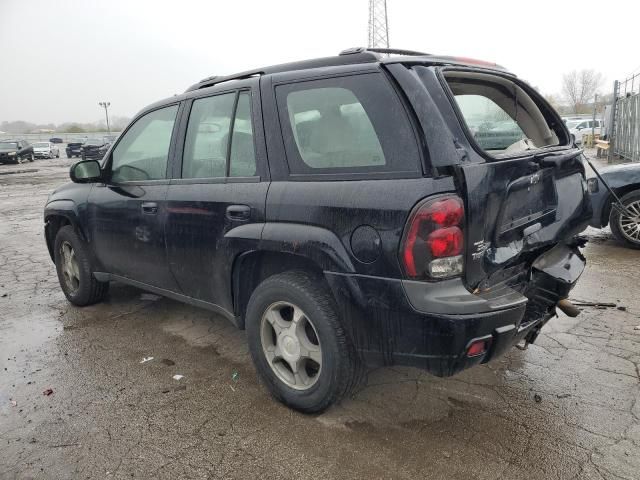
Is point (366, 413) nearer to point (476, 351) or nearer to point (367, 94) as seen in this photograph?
point (476, 351)

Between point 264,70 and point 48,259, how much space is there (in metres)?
5.29

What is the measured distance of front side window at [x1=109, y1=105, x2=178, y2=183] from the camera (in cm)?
363

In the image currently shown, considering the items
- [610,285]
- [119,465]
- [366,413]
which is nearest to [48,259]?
[119,465]

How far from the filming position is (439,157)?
2203 mm

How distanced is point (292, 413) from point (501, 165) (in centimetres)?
179

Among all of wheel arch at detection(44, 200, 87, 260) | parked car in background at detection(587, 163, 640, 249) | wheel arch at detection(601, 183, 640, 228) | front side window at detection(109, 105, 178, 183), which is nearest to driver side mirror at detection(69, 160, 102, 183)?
front side window at detection(109, 105, 178, 183)

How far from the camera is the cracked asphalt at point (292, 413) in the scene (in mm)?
2379

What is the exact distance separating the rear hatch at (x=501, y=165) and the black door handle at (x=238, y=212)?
113 centimetres

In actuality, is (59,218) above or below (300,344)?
above

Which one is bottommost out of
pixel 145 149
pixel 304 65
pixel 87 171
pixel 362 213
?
pixel 362 213

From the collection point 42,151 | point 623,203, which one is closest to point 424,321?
point 623,203

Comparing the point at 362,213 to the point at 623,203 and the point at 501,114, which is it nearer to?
the point at 501,114

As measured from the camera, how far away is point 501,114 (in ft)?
10.5

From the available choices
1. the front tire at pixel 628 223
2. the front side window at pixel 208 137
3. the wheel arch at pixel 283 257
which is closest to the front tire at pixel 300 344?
the wheel arch at pixel 283 257
